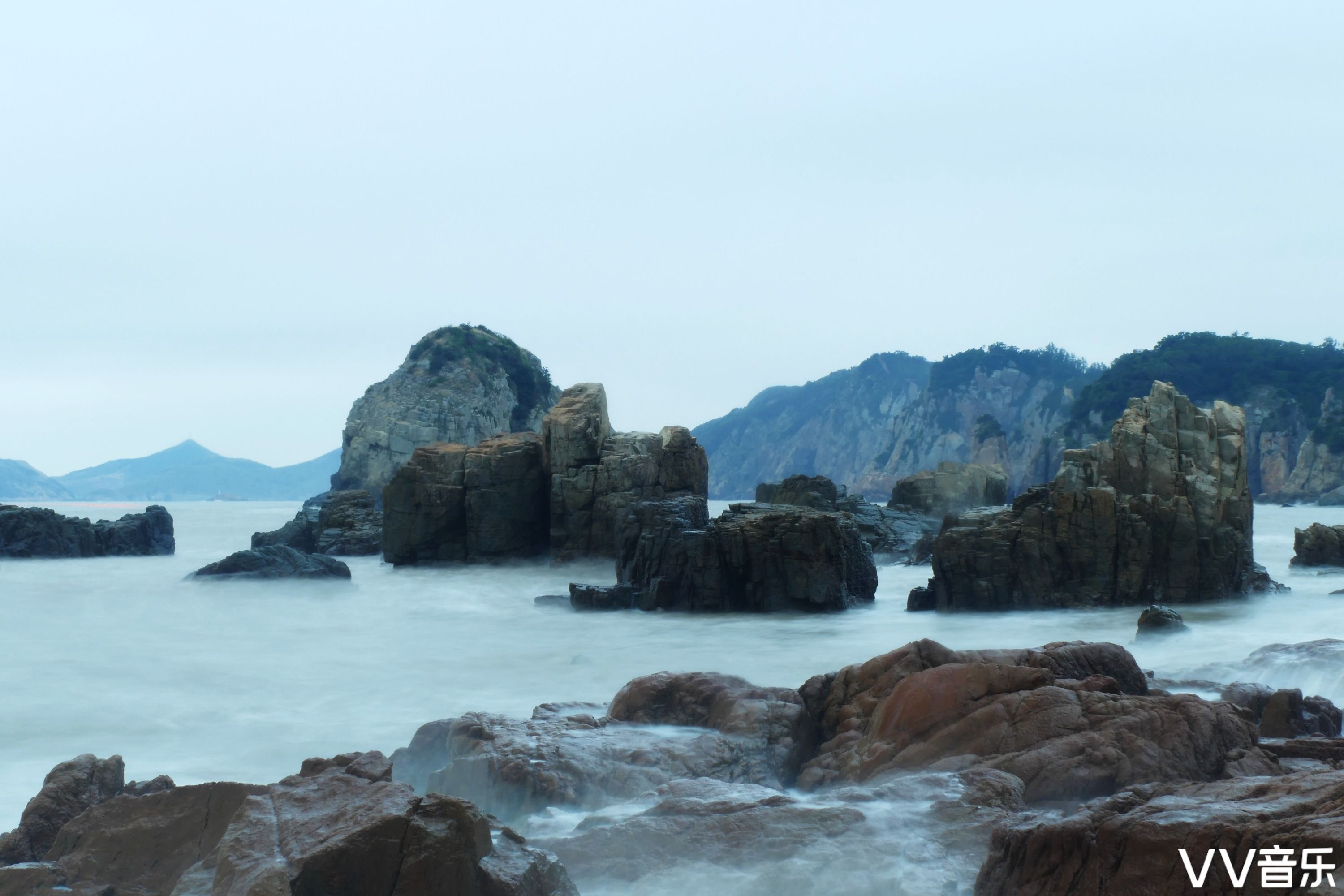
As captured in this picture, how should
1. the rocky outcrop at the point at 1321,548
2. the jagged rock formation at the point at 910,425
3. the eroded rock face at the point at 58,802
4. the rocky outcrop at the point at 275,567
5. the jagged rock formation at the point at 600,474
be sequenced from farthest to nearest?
the jagged rock formation at the point at 910,425
the jagged rock formation at the point at 600,474
the rocky outcrop at the point at 1321,548
the rocky outcrop at the point at 275,567
the eroded rock face at the point at 58,802

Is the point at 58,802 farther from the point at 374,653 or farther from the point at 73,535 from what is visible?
the point at 73,535

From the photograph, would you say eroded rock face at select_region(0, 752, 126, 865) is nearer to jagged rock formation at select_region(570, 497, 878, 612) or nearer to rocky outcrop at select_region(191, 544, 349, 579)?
jagged rock formation at select_region(570, 497, 878, 612)

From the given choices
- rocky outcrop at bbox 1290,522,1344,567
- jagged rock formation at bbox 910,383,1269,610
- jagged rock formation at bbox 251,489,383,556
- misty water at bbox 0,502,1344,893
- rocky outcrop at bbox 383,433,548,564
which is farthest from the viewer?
jagged rock formation at bbox 251,489,383,556

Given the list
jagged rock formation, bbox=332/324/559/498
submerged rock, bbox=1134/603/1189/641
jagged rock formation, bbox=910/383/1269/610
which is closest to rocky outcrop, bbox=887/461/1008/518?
jagged rock formation, bbox=910/383/1269/610

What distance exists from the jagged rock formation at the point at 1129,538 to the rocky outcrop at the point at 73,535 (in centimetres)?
2572

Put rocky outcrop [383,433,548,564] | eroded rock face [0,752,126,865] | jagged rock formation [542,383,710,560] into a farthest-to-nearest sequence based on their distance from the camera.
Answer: rocky outcrop [383,433,548,564], jagged rock formation [542,383,710,560], eroded rock face [0,752,126,865]

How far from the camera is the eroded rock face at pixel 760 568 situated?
17.6 m

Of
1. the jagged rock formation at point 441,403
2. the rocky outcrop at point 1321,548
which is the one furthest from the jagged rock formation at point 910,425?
the rocky outcrop at point 1321,548

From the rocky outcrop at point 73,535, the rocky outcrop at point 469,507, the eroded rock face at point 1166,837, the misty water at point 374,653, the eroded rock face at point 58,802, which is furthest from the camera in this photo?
the rocky outcrop at point 73,535

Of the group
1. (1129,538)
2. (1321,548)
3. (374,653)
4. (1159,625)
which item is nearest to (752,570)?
(1129,538)

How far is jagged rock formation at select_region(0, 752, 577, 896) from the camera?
403cm

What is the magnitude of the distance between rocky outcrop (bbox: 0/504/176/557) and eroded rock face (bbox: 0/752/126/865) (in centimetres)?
2800

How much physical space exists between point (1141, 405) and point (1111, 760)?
48.0 ft

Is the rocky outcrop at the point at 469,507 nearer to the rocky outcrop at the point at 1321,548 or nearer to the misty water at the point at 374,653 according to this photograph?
the misty water at the point at 374,653
